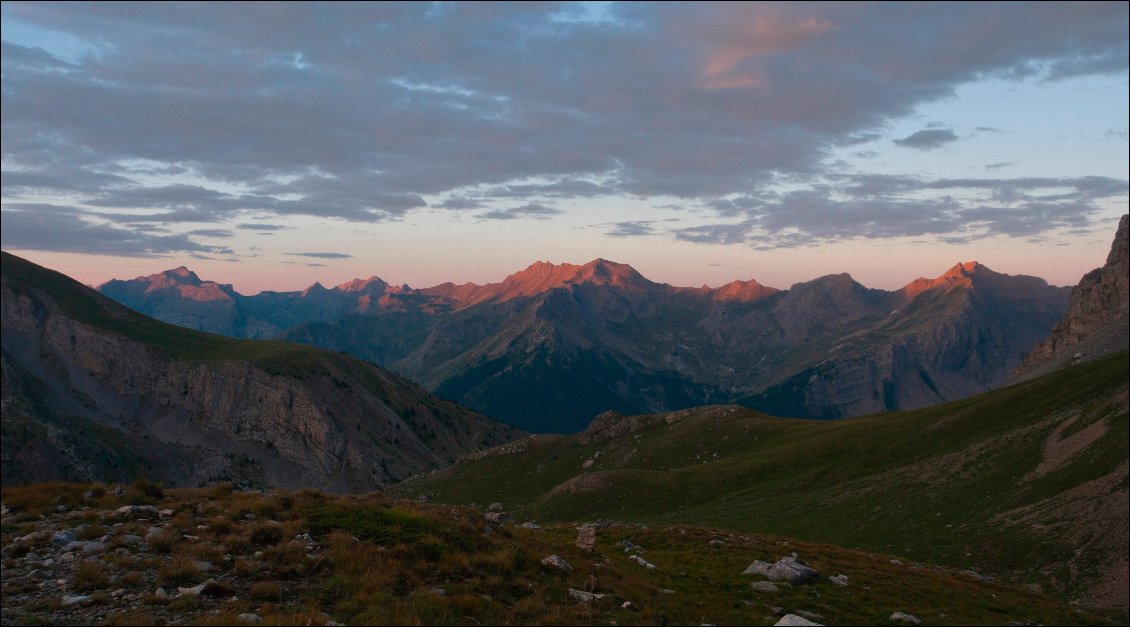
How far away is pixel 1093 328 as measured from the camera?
18062cm

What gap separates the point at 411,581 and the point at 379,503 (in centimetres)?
882

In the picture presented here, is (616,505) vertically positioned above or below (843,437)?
below

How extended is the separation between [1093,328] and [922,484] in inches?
5830

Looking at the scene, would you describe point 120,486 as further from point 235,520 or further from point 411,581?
point 411,581

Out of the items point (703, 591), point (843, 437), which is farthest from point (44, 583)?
point (843, 437)

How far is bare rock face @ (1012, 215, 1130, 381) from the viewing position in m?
158

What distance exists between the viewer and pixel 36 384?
198m

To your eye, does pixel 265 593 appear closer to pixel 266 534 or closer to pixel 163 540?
pixel 266 534

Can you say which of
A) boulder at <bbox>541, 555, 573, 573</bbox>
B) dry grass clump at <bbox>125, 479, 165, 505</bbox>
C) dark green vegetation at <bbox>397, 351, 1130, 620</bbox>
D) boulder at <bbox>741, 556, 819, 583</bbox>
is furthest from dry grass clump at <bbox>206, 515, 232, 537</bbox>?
dark green vegetation at <bbox>397, 351, 1130, 620</bbox>

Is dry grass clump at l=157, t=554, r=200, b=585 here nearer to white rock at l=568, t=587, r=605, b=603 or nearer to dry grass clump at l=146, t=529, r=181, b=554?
dry grass clump at l=146, t=529, r=181, b=554

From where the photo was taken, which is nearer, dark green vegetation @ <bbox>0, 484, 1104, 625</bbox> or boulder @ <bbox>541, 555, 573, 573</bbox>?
dark green vegetation @ <bbox>0, 484, 1104, 625</bbox>

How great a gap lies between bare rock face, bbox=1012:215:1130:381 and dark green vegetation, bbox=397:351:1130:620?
76.6m

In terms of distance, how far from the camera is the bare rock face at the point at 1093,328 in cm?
15762

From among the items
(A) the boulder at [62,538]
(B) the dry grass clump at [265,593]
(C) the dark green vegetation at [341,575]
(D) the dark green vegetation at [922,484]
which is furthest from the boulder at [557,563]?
(D) the dark green vegetation at [922,484]
